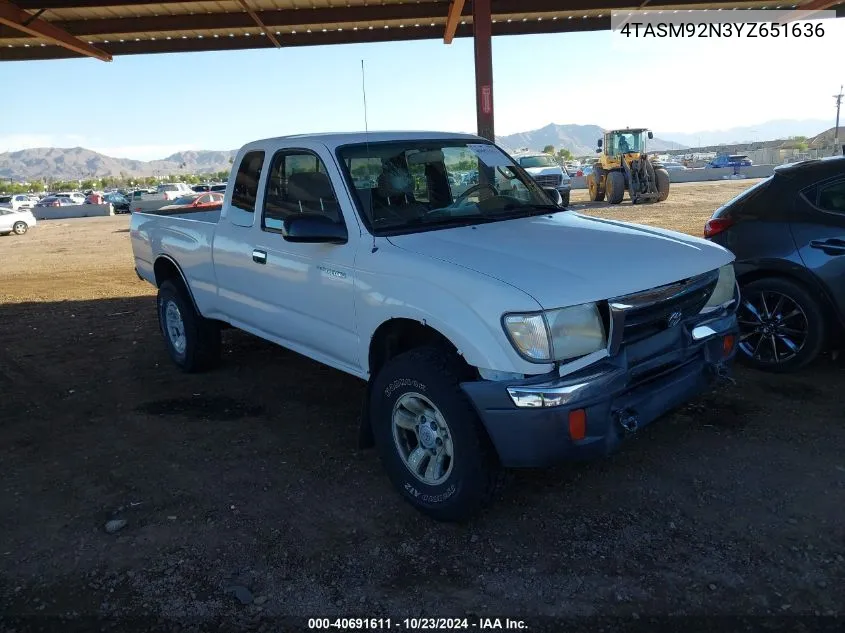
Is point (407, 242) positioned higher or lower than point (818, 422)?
higher

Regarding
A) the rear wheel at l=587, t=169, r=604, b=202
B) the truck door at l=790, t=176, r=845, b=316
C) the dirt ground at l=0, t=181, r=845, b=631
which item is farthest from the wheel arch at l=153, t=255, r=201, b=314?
the rear wheel at l=587, t=169, r=604, b=202

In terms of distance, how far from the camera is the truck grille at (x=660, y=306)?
3082mm

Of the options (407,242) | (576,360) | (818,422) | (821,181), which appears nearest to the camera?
(576,360)

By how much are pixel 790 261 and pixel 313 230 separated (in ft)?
11.6

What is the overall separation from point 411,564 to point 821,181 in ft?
13.5

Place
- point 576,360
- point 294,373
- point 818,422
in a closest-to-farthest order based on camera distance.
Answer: point 576,360
point 818,422
point 294,373

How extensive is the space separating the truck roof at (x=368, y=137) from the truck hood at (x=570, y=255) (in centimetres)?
90

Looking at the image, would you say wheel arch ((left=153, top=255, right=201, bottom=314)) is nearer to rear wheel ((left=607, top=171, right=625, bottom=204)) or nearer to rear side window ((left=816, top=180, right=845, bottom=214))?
rear side window ((left=816, top=180, right=845, bottom=214))

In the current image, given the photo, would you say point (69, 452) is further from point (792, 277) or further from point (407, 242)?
point (792, 277)

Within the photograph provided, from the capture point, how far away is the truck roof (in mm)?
4191

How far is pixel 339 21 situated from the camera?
13.1 m

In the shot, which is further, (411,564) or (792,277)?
(792,277)

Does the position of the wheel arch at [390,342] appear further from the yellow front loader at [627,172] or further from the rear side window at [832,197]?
the yellow front loader at [627,172]

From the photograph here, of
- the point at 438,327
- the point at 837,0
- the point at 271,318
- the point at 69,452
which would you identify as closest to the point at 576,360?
the point at 438,327
